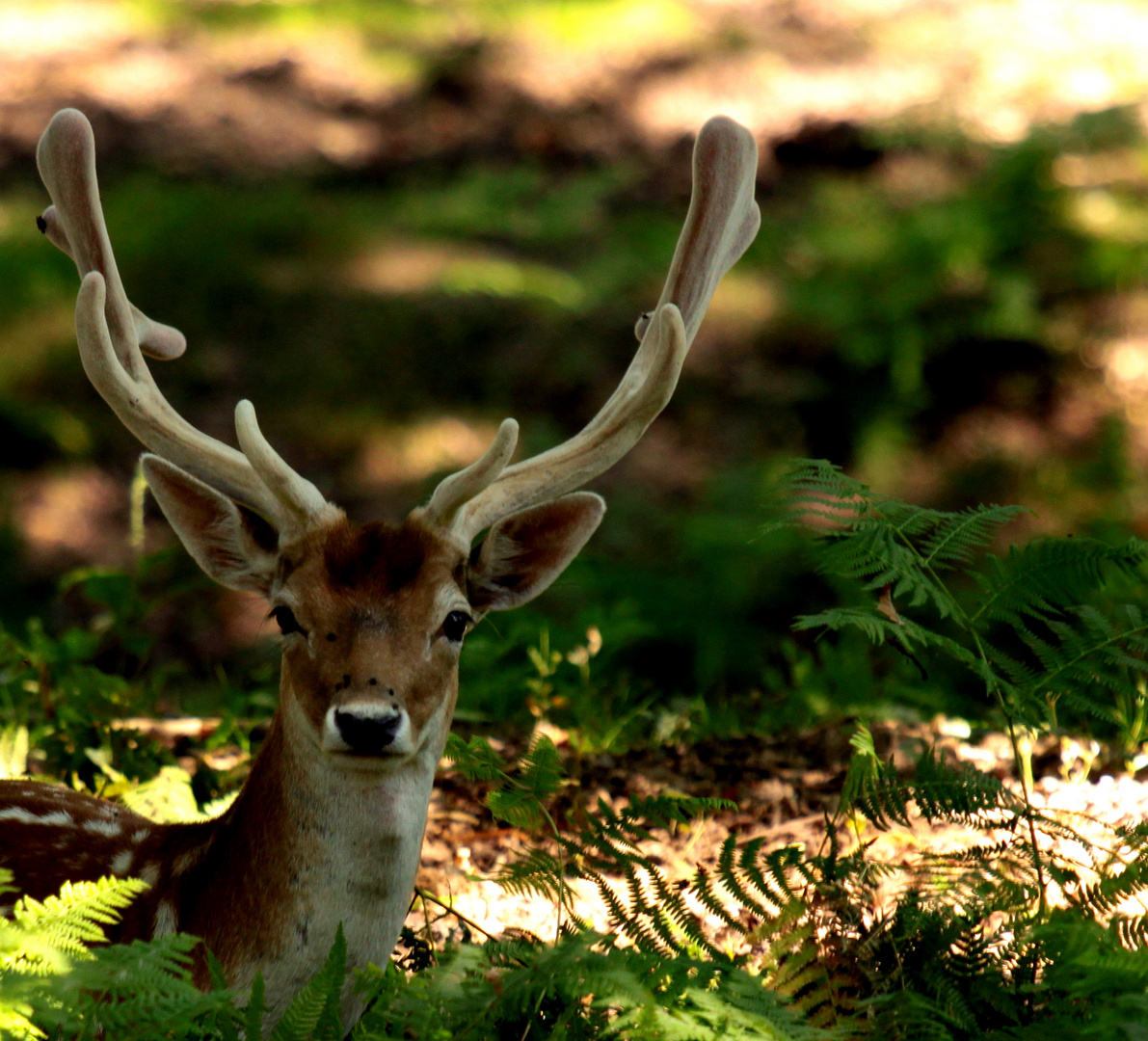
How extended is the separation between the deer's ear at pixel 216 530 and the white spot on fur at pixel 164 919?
0.84 metres

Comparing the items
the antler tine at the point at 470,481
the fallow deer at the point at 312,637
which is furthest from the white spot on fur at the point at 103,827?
the antler tine at the point at 470,481

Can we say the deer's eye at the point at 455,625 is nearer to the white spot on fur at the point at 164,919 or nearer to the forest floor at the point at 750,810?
the forest floor at the point at 750,810

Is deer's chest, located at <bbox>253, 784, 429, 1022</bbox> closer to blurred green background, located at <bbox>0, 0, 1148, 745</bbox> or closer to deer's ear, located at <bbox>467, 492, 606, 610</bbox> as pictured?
deer's ear, located at <bbox>467, 492, 606, 610</bbox>

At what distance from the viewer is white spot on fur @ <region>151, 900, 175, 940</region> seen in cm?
324

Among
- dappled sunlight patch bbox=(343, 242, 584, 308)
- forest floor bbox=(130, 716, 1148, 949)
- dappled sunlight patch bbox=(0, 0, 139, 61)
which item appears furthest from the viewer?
dappled sunlight patch bbox=(0, 0, 139, 61)

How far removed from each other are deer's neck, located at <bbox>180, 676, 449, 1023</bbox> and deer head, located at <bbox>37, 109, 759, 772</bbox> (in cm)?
7

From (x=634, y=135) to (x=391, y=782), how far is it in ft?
32.5

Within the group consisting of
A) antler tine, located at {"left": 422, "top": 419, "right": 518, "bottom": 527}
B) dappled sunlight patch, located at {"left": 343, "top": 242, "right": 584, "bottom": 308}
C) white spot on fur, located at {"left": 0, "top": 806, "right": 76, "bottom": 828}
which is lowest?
white spot on fur, located at {"left": 0, "top": 806, "right": 76, "bottom": 828}

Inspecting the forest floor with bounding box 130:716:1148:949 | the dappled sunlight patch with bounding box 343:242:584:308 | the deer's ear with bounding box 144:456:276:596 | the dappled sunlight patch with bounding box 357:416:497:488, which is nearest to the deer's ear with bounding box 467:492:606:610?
the deer's ear with bounding box 144:456:276:596

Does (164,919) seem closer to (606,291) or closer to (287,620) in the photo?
(287,620)

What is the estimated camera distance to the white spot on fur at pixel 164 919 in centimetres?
324

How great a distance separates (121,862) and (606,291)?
7.21 meters

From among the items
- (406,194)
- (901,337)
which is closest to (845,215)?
(901,337)

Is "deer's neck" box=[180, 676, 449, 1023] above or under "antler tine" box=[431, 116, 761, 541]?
under
